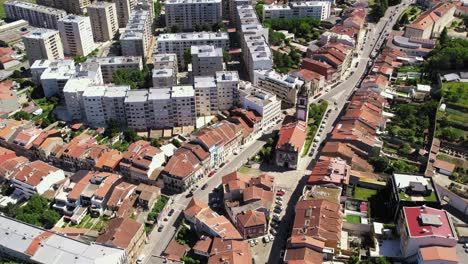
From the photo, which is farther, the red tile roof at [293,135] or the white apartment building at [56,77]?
the white apartment building at [56,77]

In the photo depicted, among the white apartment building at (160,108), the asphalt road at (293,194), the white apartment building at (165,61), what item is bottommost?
the asphalt road at (293,194)

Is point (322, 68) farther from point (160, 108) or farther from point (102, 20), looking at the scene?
point (102, 20)

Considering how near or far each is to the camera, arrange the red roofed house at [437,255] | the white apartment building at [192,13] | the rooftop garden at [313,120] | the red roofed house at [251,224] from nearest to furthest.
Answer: the red roofed house at [437,255] < the red roofed house at [251,224] < the rooftop garden at [313,120] < the white apartment building at [192,13]

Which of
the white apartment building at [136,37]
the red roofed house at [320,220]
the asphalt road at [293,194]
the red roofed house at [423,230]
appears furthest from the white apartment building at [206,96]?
the red roofed house at [423,230]

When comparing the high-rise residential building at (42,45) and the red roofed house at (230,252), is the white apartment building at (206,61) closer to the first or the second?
the high-rise residential building at (42,45)

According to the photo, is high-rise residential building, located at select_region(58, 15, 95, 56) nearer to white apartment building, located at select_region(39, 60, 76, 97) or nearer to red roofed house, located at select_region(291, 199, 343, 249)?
white apartment building, located at select_region(39, 60, 76, 97)

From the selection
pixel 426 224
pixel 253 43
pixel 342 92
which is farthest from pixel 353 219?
pixel 253 43

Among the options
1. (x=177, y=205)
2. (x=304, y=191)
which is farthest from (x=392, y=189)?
(x=177, y=205)

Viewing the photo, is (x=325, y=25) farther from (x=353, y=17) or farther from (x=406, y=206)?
(x=406, y=206)
